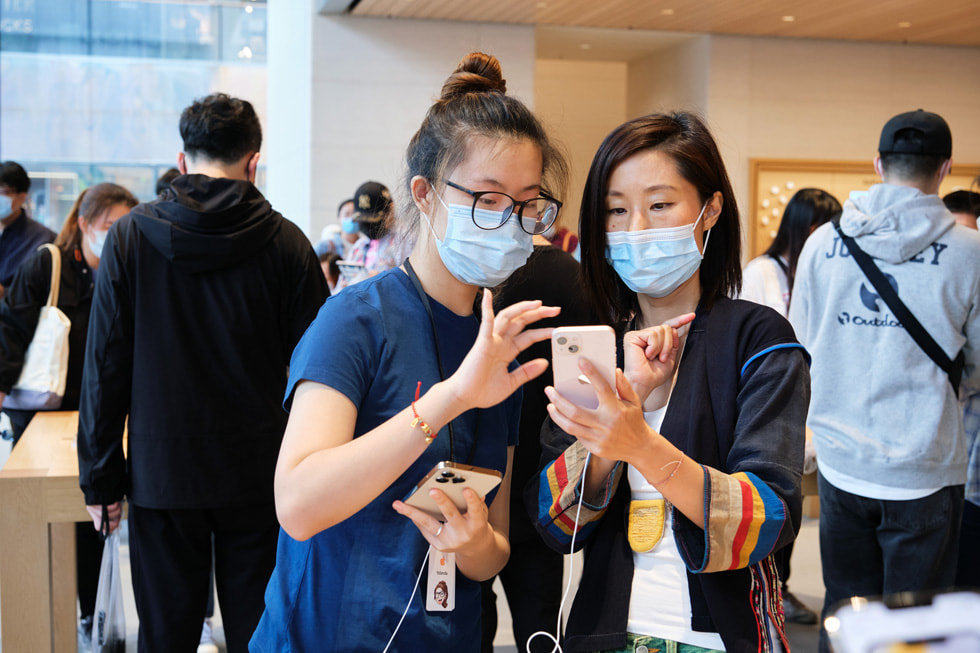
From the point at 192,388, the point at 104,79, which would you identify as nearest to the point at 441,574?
the point at 192,388

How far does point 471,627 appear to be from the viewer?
147 centimetres

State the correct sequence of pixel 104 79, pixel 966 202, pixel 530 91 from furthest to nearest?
pixel 104 79 → pixel 530 91 → pixel 966 202

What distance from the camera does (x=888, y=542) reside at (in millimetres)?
2768

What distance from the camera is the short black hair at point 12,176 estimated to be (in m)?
5.39

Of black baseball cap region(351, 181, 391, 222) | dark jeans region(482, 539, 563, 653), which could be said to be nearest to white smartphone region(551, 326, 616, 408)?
dark jeans region(482, 539, 563, 653)

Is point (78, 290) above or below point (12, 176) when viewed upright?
below

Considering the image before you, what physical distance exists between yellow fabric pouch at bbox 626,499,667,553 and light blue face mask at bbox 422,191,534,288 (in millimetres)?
452

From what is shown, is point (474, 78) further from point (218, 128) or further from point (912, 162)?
point (912, 162)

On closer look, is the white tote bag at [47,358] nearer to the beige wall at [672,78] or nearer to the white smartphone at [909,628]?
the white smartphone at [909,628]

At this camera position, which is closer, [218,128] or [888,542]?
[218,128]

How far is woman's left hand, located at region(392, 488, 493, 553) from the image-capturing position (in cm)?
130

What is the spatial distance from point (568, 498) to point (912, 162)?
2.04m

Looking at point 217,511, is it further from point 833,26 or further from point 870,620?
point 833,26

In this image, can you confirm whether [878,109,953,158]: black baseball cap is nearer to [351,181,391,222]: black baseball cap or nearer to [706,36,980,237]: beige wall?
[351,181,391,222]: black baseball cap
